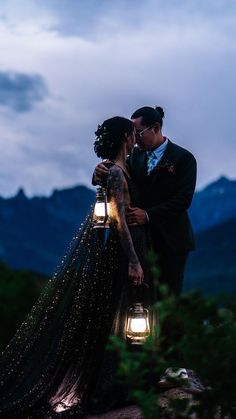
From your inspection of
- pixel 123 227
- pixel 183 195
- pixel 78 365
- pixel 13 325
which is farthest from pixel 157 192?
pixel 13 325

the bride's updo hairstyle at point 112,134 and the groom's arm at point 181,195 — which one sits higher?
the bride's updo hairstyle at point 112,134

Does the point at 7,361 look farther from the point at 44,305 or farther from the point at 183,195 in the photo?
the point at 183,195

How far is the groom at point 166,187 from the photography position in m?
6.92

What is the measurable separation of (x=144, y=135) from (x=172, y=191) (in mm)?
551

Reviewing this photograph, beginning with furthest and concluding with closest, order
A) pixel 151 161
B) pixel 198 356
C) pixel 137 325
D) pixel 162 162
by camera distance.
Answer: pixel 151 161
pixel 162 162
pixel 137 325
pixel 198 356

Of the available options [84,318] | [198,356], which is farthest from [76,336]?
[198,356]

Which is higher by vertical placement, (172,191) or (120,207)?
(172,191)

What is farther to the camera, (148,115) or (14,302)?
(14,302)

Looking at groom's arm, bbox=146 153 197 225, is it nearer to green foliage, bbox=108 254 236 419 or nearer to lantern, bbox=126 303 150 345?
lantern, bbox=126 303 150 345

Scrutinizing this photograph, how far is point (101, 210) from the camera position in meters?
A: 6.55

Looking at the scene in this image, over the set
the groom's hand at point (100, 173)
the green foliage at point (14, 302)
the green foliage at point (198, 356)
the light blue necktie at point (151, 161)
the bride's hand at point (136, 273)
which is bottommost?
the green foliage at point (198, 356)

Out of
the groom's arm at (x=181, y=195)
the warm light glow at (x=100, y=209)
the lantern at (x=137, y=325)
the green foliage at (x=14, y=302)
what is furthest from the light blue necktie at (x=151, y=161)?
the green foliage at (x=14, y=302)
